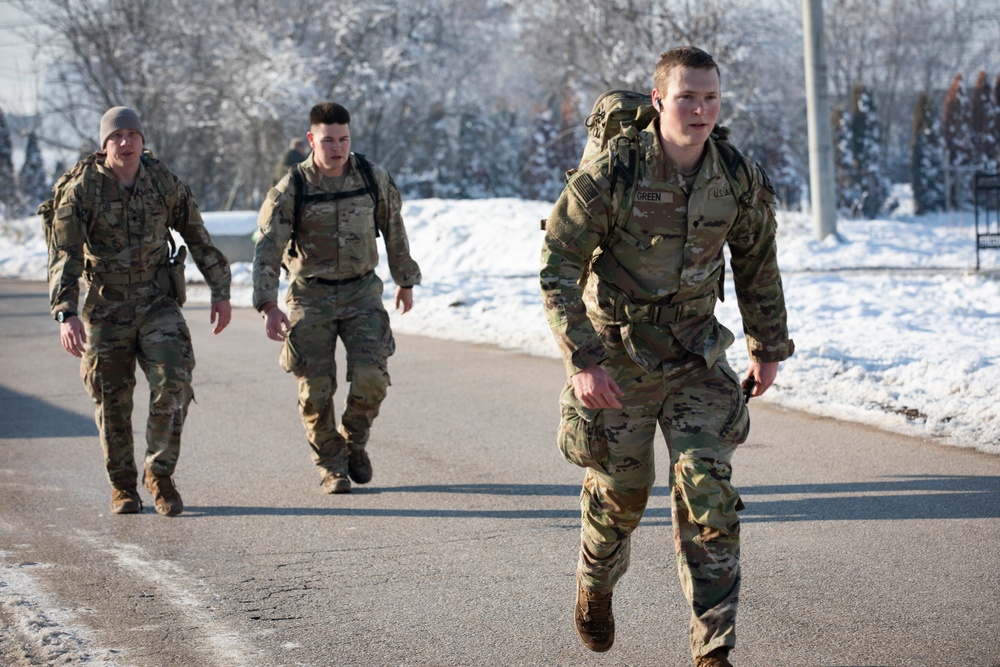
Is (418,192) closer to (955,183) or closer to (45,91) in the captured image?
(45,91)

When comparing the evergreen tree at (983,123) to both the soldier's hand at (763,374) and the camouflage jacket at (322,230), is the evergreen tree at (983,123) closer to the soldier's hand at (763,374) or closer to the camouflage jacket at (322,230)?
the camouflage jacket at (322,230)

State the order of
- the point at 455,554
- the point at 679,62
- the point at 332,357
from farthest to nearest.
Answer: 1. the point at 332,357
2. the point at 455,554
3. the point at 679,62

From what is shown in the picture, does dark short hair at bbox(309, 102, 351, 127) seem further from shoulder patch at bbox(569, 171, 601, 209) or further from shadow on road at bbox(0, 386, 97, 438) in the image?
shadow on road at bbox(0, 386, 97, 438)

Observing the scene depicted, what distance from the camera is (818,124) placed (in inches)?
790

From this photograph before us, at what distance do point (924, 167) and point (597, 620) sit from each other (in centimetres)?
3586

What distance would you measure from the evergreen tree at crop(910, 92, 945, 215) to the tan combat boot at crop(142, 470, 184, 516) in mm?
33972

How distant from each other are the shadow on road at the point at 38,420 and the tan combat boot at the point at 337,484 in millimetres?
2584

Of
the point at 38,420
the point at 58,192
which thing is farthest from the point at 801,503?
the point at 38,420

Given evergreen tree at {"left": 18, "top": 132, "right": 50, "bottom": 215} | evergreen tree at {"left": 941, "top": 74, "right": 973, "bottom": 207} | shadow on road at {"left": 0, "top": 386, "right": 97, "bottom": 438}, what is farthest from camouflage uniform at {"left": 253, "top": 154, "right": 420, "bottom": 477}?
evergreen tree at {"left": 18, "top": 132, "right": 50, "bottom": 215}

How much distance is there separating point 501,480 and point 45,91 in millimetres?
30849

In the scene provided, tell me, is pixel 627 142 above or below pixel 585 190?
above

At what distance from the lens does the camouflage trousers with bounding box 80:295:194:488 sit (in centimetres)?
618

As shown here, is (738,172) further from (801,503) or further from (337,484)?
(337,484)

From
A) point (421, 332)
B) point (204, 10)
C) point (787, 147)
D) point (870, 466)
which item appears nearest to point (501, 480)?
point (870, 466)
